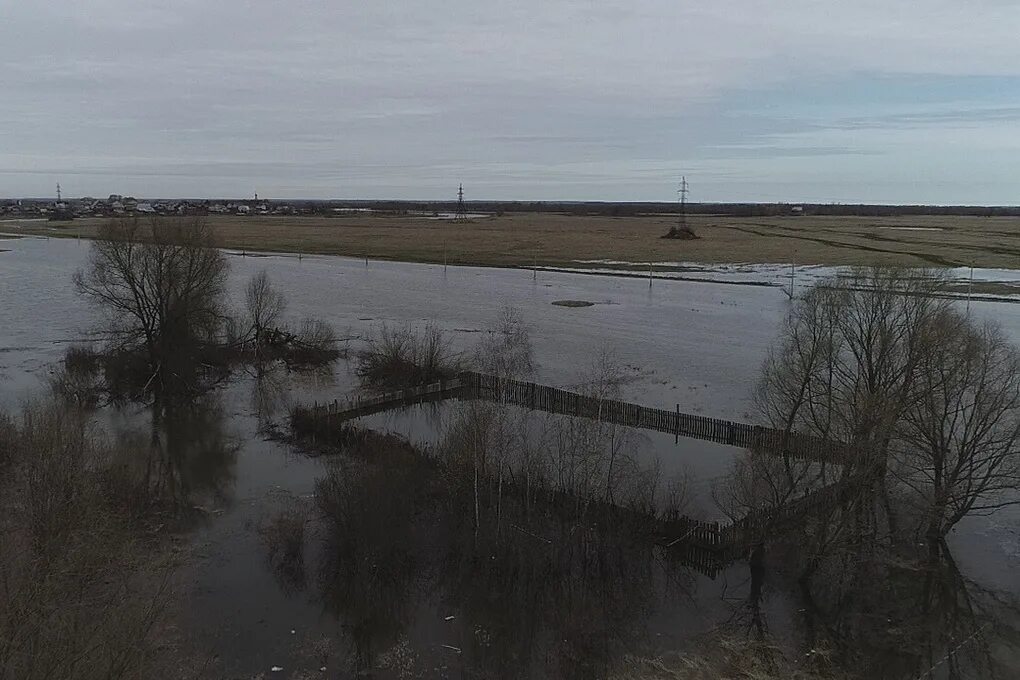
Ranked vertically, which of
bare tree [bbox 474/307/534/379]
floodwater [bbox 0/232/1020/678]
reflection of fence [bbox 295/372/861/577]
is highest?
bare tree [bbox 474/307/534/379]

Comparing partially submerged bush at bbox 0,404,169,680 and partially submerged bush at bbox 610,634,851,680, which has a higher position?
partially submerged bush at bbox 0,404,169,680

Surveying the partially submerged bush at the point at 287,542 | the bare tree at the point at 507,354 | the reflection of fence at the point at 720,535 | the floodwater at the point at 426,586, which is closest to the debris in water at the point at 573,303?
the bare tree at the point at 507,354

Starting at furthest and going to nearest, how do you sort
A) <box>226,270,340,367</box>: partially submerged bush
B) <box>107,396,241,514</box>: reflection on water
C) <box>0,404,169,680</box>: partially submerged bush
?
<box>226,270,340,367</box>: partially submerged bush → <box>107,396,241,514</box>: reflection on water → <box>0,404,169,680</box>: partially submerged bush

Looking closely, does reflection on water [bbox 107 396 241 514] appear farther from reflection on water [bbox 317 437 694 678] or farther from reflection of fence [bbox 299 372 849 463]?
reflection on water [bbox 317 437 694 678]

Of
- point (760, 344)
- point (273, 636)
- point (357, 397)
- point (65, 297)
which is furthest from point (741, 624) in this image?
point (65, 297)

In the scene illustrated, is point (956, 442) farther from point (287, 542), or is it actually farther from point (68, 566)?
point (68, 566)

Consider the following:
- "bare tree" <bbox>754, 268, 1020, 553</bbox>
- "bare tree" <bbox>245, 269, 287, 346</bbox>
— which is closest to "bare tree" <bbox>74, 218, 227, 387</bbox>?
"bare tree" <bbox>245, 269, 287, 346</bbox>

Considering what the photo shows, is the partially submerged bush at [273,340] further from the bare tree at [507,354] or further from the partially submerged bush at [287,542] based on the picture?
the partially submerged bush at [287,542]

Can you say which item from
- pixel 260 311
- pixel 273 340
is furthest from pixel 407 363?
pixel 260 311

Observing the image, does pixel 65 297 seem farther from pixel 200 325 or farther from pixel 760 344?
pixel 760 344
